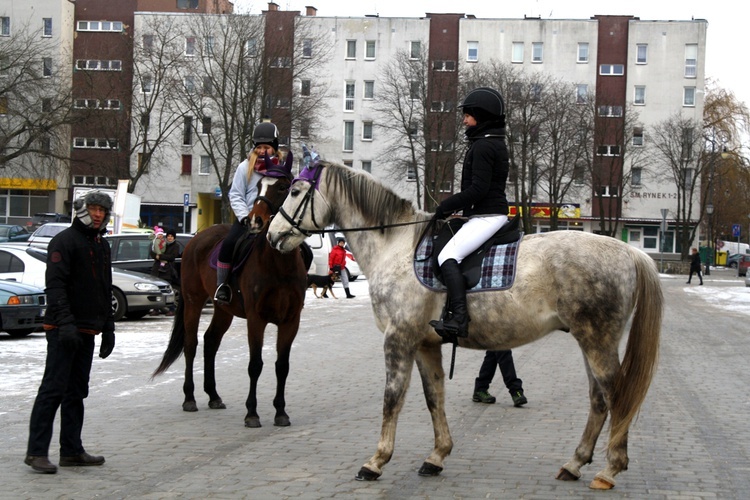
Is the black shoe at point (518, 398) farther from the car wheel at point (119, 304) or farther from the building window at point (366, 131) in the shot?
the building window at point (366, 131)

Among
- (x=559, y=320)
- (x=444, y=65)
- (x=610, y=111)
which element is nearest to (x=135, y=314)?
(x=559, y=320)

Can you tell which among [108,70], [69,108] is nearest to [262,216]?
[69,108]

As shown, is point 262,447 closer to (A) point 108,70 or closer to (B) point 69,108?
(B) point 69,108

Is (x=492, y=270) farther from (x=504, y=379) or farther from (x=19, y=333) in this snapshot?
(x=19, y=333)

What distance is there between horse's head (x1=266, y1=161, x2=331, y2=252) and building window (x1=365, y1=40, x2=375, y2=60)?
238ft

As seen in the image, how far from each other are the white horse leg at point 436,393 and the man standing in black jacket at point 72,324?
8.26ft

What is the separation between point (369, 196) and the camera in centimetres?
795

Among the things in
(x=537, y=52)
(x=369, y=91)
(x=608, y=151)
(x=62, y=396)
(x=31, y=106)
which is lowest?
(x=62, y=396)

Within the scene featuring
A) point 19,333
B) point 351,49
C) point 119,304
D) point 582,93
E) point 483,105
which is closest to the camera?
point 483,105

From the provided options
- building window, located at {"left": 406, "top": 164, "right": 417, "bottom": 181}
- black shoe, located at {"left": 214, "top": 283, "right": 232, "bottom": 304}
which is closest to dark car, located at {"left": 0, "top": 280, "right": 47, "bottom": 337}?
black shoe, located at {"left": 214, "top": 283, "right": 232, "bottom": 304}

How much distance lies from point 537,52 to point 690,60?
12.1 m

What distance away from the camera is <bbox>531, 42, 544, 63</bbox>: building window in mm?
78062

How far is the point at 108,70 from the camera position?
2359 inches

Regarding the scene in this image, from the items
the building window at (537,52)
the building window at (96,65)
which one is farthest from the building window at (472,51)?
the building window at (96,65)
